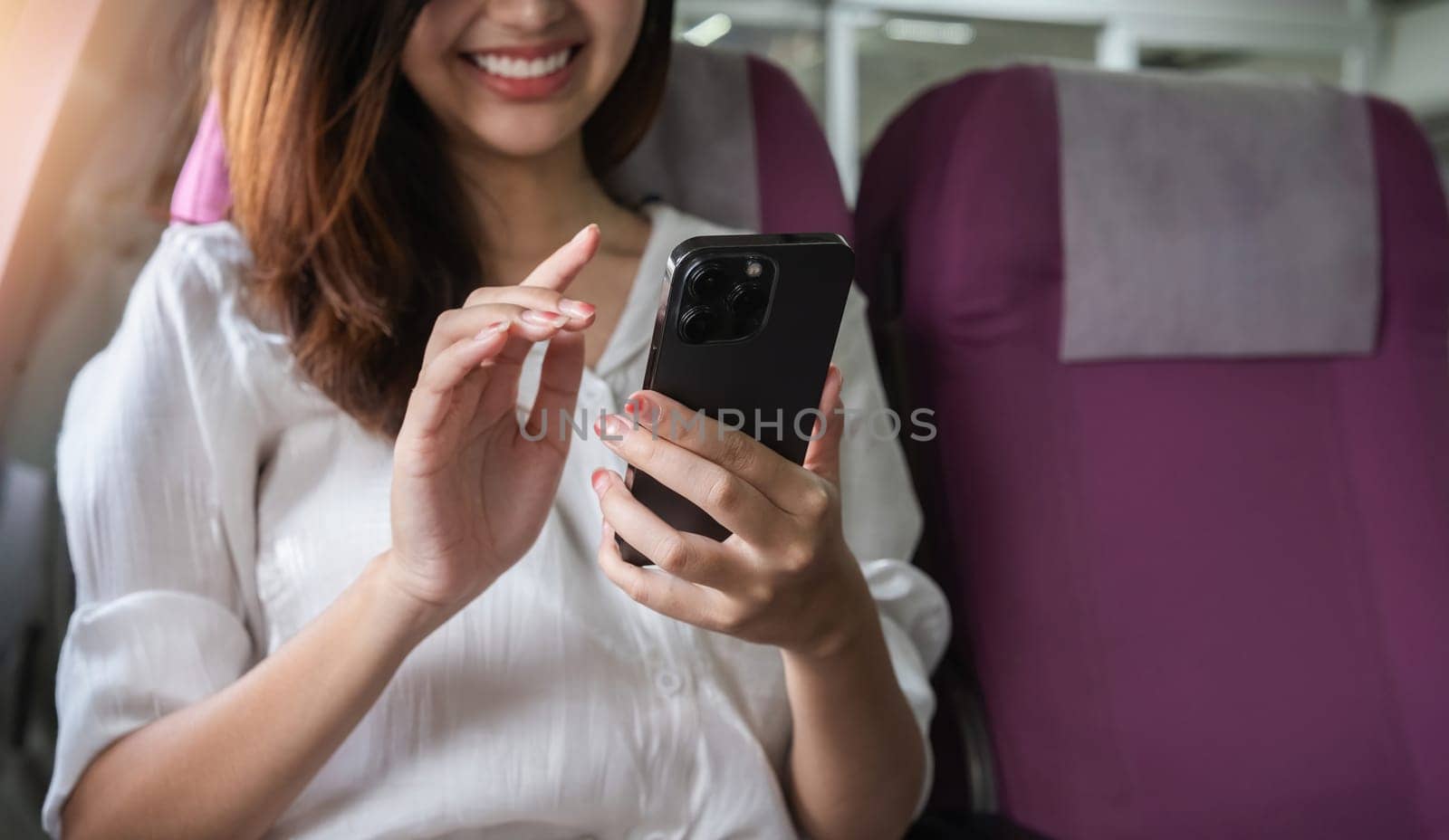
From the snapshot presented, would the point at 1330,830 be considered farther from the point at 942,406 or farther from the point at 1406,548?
the point at 942,406

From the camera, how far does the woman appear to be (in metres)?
0.61

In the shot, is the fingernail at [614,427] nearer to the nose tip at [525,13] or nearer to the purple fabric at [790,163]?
the nose tip at [525,13]

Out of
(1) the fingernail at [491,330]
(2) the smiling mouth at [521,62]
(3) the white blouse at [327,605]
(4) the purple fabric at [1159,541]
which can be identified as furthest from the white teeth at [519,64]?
(4) the purple fabric at [1159,541]

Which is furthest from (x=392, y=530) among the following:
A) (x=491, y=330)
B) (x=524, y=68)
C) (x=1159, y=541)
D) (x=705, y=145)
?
(x=1159, y=541)

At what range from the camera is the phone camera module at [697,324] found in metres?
0.47

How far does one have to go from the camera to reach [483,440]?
0.58m

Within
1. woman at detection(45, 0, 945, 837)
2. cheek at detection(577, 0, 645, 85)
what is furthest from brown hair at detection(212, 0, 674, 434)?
cheek at detection(577, 0, 645, 85)

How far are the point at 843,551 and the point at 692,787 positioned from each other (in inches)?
8.8

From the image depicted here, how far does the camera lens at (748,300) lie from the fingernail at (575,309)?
62 millimetres

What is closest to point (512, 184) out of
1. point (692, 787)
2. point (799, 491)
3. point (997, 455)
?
point (799, 491)

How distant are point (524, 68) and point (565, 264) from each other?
22cm

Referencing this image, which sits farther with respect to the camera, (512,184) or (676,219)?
(676,219)

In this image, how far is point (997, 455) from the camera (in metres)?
0.99

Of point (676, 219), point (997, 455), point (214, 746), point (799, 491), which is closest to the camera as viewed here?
point (799, 491)
